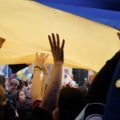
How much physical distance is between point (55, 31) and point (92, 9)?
0.70 meters

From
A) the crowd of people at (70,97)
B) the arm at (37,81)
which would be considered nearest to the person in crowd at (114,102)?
the crowd of people at (70,97)

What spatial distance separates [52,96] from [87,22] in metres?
0.94

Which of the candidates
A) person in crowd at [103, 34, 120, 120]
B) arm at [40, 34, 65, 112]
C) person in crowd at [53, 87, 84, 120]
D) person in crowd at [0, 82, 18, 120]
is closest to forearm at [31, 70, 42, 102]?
person in crowd at [0, 82, 18, 120]

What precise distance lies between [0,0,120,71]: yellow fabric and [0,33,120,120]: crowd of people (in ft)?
0.92

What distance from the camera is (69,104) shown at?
8.09 feet

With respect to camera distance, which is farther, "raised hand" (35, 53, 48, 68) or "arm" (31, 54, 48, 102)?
"raised hand" (35, 53, 48, 68)

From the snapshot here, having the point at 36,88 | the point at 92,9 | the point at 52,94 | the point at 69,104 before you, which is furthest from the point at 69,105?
the point at 36,88

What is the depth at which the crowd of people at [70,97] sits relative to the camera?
3.88ft

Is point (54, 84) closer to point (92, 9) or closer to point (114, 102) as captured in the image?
point (92, 9)

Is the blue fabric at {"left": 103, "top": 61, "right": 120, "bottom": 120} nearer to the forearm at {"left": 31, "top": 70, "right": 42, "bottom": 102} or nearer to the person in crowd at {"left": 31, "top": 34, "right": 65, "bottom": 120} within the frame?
the person in crowd at {"left": 31, "top": 34, "right": 65, "bottom": 120}

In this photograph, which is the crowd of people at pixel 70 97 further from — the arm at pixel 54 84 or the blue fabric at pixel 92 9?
the blue fabric at pixel 92 9

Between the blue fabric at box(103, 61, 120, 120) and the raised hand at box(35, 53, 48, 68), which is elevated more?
the raised hand at box(35, 53, 48, 68)

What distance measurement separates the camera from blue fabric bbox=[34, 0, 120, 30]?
107 inches

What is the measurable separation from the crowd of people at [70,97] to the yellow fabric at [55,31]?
11.1 inches
